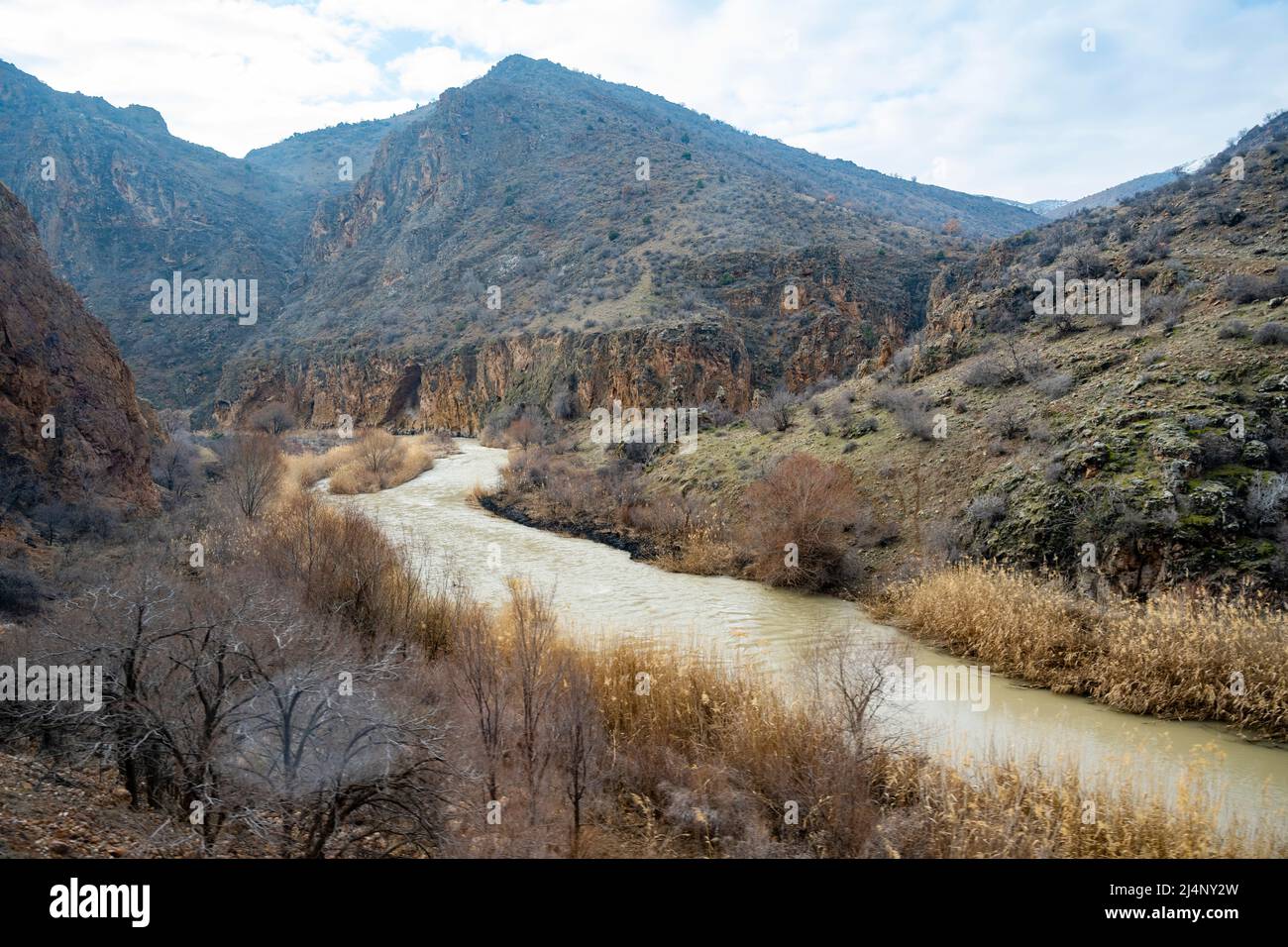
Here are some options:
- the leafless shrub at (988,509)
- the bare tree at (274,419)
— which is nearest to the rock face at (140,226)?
the bare tree at (274,419)

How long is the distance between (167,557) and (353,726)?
820cm

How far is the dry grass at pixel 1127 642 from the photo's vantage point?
7.41 meters

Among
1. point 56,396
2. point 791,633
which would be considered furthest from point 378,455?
point 791,633

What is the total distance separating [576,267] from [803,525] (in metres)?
38.6

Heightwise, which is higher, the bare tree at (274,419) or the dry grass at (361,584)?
the bare tree at (274,419)

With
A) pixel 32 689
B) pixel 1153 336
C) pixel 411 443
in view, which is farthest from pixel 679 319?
pixel 32 689

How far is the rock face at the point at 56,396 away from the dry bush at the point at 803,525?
45.8 ft

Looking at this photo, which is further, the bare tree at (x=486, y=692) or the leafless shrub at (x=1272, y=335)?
the leafless shrub at (x=1272, y=335)

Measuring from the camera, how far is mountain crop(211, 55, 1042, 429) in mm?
37531

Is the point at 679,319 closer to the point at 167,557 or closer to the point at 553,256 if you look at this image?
the point at 553,256

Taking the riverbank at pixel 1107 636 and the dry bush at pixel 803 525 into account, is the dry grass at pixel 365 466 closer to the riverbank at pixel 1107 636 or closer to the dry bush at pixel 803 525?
the dry bush at pixel 803 525

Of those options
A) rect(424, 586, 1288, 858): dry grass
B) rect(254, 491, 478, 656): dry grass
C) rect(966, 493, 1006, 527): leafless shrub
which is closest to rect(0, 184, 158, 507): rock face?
rect(254, 491, 478, 656): dry grass

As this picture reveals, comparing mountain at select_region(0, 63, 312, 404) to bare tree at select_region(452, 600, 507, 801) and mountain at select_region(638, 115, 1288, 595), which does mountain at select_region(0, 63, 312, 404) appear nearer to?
mountain at select_region(638, 115, 1288, 595)
